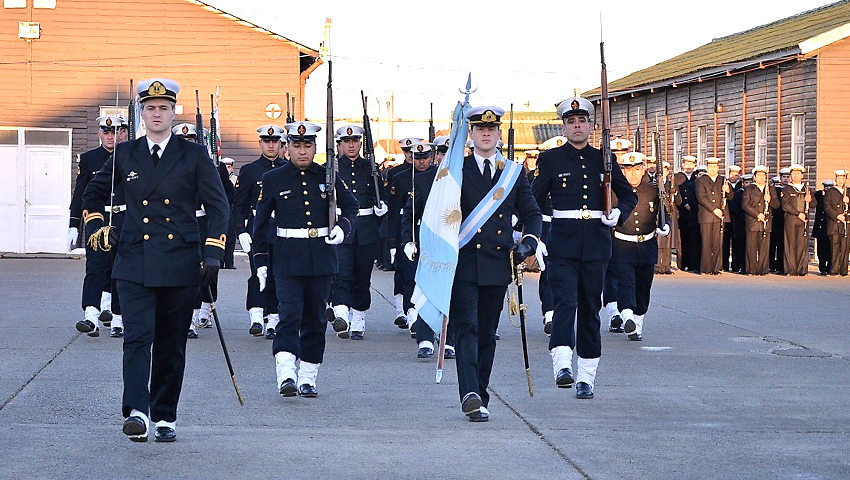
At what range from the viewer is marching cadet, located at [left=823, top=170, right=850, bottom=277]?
26078 millimetres

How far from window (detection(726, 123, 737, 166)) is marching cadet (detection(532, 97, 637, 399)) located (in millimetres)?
Result: 26650

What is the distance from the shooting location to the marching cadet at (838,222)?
26.1 meters

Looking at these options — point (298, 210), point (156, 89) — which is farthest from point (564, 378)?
point (156, 89)

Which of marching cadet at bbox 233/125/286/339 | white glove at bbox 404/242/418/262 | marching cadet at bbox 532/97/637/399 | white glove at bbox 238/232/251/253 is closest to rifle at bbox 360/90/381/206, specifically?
marching cadet at bbox 233/125/286/339

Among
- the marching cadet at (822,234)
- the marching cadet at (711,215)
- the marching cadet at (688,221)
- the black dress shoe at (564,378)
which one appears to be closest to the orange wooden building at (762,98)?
the marching cadet at (688,221)

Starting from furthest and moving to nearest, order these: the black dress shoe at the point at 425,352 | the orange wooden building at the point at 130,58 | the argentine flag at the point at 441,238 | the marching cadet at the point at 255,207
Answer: the orange wooden building at the point at 130,58
the marching cadet at the point at 255,207
the black dress shoe at the point at 425,352
the argentine flag at the point at 441,238

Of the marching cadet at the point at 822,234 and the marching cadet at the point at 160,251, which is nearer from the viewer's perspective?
the marching cadet at the point at 160,251

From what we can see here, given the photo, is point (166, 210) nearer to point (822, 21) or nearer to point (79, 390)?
point (79, 390)

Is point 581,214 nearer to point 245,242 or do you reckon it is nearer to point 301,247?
point 301,247

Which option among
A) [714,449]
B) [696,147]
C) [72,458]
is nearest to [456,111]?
[714,449]

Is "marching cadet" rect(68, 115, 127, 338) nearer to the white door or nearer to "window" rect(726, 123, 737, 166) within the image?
the white door

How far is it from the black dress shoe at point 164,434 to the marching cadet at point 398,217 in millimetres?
6264

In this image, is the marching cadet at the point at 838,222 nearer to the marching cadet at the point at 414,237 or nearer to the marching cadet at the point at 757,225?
the marching cadet at the point at 757,225

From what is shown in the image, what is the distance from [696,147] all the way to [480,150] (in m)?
30.9
